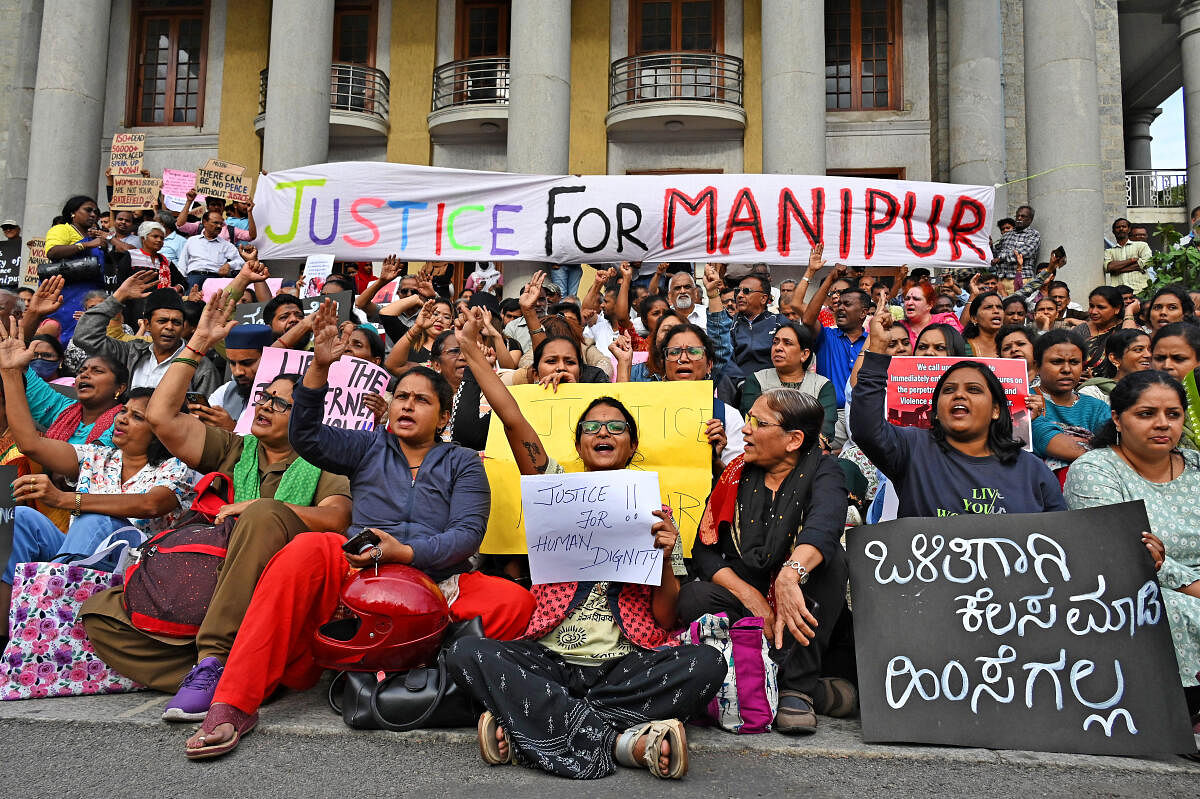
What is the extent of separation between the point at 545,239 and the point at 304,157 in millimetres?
5553

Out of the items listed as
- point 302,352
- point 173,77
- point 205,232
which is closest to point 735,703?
point 302,352

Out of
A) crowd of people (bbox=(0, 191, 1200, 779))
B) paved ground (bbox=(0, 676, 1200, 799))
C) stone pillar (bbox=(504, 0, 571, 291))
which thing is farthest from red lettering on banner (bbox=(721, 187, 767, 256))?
paved ground (bbox=(0, 676, 1200, 799))

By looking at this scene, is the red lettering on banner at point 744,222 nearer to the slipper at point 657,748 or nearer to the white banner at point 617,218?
the white banner at point 617,218

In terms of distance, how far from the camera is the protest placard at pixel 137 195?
12617 millimetres

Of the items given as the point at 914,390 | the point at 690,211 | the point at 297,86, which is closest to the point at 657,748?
the point at 914,390

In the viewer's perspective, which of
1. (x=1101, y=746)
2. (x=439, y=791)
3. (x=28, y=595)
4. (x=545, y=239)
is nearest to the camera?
(x=439, y=791)

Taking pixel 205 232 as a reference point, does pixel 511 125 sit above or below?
above

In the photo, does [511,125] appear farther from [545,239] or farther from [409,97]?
[409,97]

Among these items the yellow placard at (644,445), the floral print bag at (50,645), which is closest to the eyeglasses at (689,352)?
the yellow placard at (644,445)

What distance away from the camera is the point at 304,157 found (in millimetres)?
14430

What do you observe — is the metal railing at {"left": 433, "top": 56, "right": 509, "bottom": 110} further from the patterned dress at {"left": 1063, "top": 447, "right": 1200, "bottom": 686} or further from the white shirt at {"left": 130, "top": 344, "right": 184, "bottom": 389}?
the patterned dress at {"left": 1063, "top": 447, "right": 1200, "bottom": 686}

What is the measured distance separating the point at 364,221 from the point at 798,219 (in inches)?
201

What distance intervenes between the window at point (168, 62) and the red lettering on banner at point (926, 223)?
48.7ft

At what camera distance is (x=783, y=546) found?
393 cm
